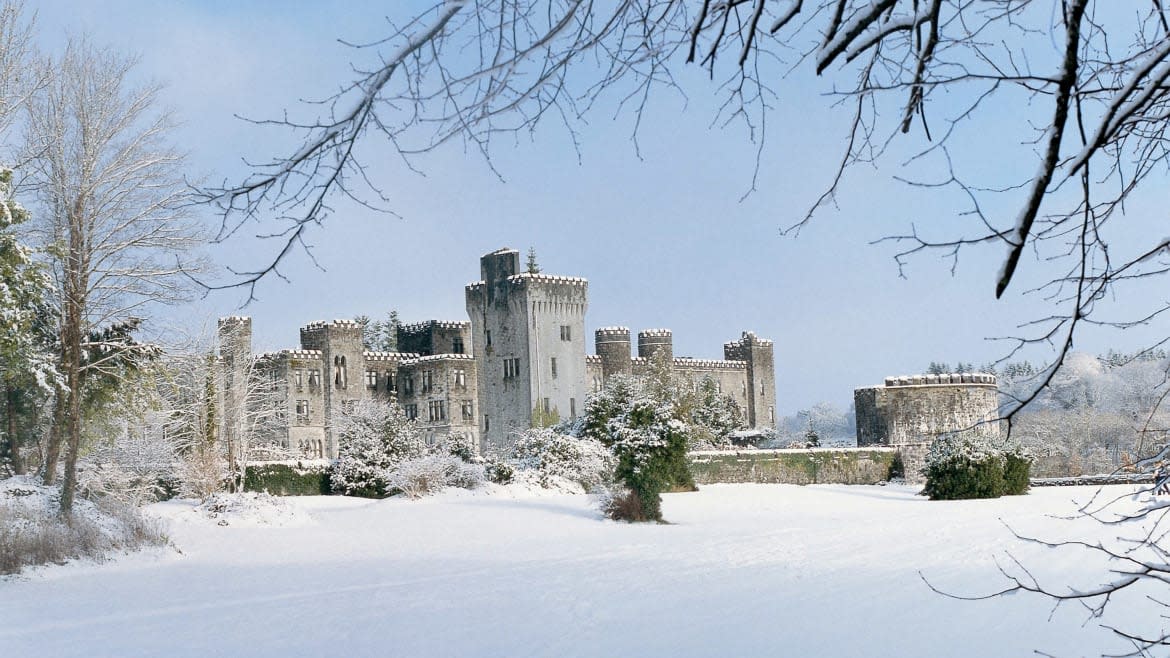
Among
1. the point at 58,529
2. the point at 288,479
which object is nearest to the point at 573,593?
the point at 58,529

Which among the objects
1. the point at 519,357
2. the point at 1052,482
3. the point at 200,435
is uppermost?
the point at 519,357

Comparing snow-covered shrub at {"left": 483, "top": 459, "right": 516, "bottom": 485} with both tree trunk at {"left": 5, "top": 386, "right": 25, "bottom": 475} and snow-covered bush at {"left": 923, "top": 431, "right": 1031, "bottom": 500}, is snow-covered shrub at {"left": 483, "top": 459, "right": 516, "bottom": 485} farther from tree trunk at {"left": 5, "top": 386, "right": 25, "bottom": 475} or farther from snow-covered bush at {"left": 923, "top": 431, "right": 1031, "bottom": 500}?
tree trunk at {"left": 5, "top": 386, "right": 25, "bottom": 475}

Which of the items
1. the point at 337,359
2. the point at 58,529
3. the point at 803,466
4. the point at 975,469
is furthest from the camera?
the point at 337,359

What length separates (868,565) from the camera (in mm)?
10570

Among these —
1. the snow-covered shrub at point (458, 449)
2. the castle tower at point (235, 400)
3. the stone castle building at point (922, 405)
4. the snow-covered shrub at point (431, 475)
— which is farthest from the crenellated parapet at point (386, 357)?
the stone castle building at point (922, 405)

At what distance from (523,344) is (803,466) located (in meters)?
16.0

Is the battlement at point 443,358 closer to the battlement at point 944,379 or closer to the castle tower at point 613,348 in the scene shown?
the castle tower at point 613,348

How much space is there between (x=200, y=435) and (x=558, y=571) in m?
16.5

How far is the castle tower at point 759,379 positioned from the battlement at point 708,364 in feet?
2.13

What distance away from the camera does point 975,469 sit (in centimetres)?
2152

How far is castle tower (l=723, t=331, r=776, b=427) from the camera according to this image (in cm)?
5747

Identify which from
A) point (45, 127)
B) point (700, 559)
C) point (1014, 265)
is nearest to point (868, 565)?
point (700, 559)

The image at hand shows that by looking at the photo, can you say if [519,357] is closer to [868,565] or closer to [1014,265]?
[868,565]

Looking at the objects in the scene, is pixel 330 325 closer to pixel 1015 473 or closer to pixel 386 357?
pixel 386 357
